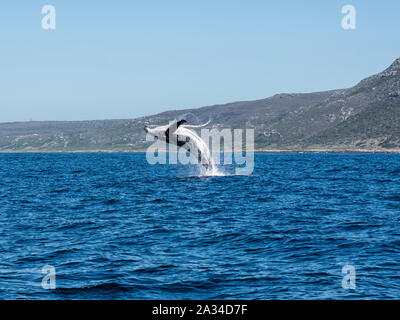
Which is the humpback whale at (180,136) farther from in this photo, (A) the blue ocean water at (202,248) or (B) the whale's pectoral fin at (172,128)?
(A) the blue ocean water at (202,248)

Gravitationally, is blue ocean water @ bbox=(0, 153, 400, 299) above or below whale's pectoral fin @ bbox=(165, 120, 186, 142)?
below

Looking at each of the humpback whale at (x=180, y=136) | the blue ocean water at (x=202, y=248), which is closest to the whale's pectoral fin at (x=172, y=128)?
the humpback whale at (x=180, y=136)

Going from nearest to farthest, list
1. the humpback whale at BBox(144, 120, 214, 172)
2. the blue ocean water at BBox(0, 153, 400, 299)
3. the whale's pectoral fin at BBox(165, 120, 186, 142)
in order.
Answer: the blue ocean water at BBox(0, 153, 400, 299) → the whale's pectoral fin at BBox(165, 120, 186, 142) → the humpback whale at BBox(144, 120, 214, 172)

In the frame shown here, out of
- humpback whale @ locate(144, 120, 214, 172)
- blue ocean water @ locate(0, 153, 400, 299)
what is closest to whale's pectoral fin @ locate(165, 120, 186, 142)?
humpback whale @ locate(144, 120, 214, 172)

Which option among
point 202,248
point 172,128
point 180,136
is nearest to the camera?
point 202,248

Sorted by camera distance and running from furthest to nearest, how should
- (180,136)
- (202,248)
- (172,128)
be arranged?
(180,136) → (172,128) → (202,248)

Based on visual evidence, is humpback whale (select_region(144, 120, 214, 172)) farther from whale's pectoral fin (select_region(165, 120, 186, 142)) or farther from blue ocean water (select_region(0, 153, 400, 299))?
blue ocean water (select_region(0, 153, 400, 299))

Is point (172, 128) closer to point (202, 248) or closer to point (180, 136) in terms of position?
point (180, 136)

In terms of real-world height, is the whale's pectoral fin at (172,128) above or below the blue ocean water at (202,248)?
above

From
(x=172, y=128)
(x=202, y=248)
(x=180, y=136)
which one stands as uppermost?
(x=172, y=128)

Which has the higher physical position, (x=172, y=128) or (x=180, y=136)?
(x=172, y=128)

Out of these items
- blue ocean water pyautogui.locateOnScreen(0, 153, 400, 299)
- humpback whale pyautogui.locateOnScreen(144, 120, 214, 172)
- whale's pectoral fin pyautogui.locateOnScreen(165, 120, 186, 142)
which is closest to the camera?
blue ocean water pyautogui.locateOnScreen(0, 153, 400, 299)

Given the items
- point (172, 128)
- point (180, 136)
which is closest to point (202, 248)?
point (172, 128)
